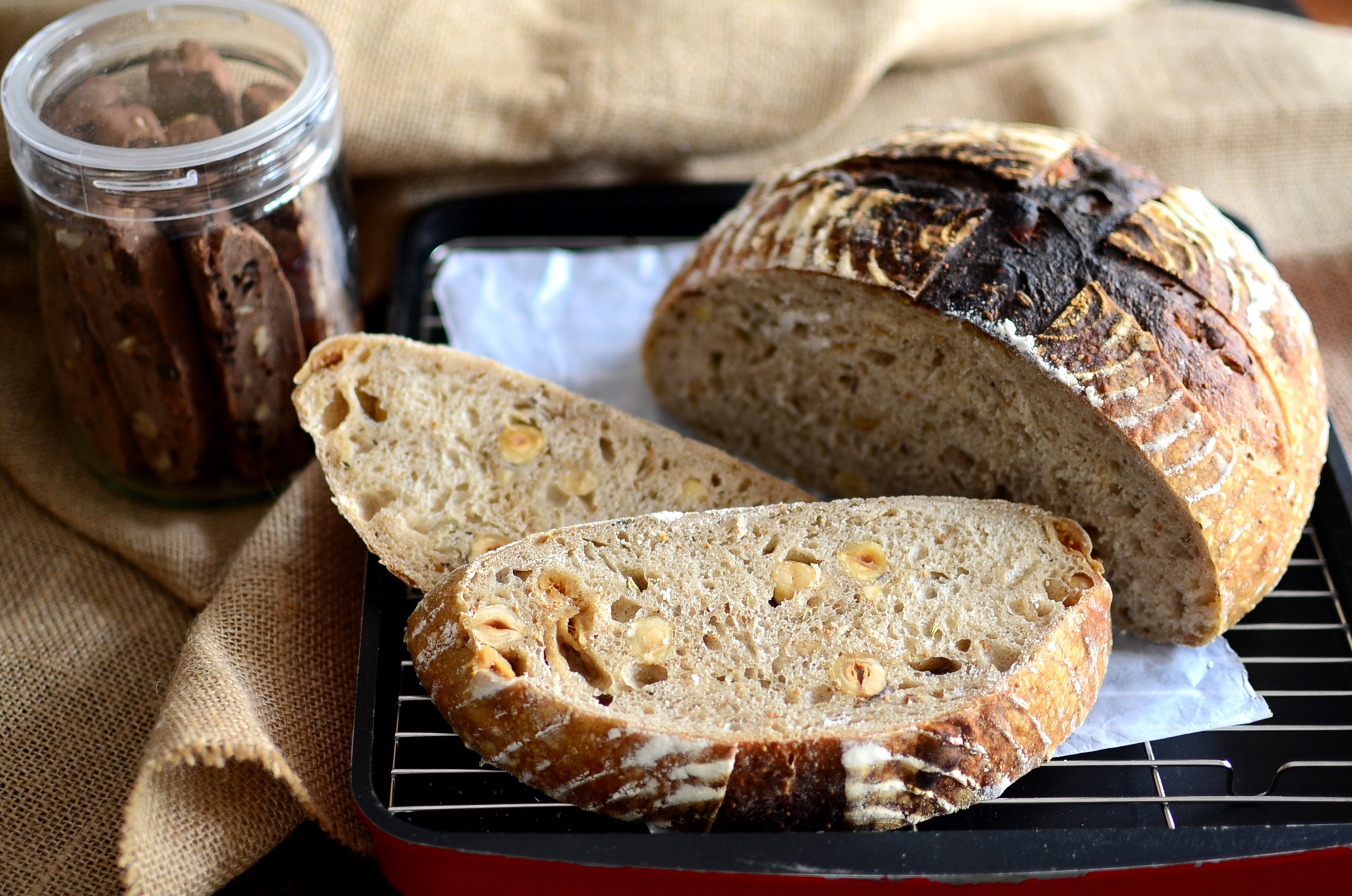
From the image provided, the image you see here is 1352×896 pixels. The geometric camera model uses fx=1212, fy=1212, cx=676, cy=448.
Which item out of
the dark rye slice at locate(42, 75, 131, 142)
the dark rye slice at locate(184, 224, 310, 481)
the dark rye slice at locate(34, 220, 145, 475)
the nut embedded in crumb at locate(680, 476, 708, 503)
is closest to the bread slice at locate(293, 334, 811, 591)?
the nut embedded in crumb at locate(680, 476, 708, 503)

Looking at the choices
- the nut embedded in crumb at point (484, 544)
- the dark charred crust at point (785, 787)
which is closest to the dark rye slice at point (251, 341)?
the nut embedded in crumb at point (484, 544)

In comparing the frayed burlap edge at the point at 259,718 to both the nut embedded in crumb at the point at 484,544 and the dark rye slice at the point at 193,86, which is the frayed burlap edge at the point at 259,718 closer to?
the nut embedded in crumb at the point at 484,544

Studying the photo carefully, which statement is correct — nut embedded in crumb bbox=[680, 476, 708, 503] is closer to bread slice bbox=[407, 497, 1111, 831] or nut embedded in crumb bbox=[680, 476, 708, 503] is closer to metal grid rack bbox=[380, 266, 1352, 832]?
bread slice bbox=[407, 497, 1111, 831]

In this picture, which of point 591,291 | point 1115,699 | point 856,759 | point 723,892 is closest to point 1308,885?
point 1115,699

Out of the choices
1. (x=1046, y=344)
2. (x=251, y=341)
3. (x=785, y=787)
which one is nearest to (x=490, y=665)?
(x=785, y=787)

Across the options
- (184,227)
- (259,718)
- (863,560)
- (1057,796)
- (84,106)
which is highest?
(84,106)

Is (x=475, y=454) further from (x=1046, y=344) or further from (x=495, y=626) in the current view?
(x=1046, y=344)

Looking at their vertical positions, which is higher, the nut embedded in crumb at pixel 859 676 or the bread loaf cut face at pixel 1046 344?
the bread loaf cut face at pixel 1046 344

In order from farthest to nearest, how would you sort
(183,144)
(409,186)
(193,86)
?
1. (409,186)
2. (193,86)
3. (183,144)

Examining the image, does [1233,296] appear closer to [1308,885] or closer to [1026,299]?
[1026,299]
